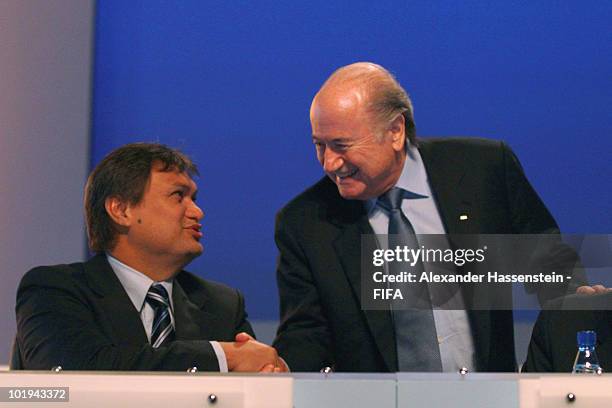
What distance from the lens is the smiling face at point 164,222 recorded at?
2.39 metres

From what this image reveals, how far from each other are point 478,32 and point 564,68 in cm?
25

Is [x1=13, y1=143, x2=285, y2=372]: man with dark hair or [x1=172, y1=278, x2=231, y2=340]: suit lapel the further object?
[x1=172, y1=278, x2=231, y2=340]: suit lapel

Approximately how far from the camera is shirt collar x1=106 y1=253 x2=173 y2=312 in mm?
2324

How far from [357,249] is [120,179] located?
0.57 meters

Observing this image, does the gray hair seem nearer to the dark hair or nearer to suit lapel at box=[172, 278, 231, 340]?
the dark hair

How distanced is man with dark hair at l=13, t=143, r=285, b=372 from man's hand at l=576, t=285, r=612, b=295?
0.72 m

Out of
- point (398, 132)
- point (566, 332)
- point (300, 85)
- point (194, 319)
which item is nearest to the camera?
point (566, 332)

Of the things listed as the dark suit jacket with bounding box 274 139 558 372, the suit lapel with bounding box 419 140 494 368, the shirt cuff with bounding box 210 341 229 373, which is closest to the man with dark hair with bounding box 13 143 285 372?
the shirt cuff with bounding box 210 341 229 373

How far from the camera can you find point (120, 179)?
7.96 feet

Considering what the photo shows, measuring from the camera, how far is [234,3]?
2.97 meters

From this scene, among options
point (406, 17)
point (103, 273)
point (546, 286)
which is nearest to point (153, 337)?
point (103, 273)

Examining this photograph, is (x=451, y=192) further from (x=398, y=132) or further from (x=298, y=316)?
(x=298, y=316)

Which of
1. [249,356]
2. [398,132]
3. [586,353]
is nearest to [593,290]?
[586,353]

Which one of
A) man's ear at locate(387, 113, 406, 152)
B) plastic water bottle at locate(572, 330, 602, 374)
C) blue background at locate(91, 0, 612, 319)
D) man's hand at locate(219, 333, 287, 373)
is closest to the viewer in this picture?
plastic water bottle at locate(572, 330, 602, 374)
